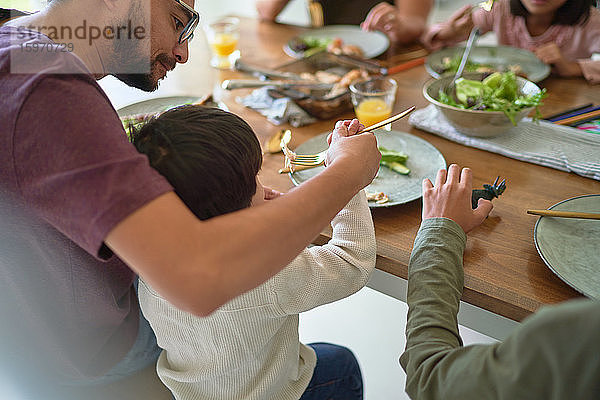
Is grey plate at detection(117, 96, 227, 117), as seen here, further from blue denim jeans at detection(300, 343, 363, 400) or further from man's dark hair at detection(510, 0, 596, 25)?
man's dark hair at detection(510, 0, 596, 25)

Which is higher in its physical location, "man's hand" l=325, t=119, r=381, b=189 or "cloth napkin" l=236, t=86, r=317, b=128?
"man's hand" l=325, t=119, r=381, b=189

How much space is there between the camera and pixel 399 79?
167 cm

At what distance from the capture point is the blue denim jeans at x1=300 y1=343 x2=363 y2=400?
1.04m

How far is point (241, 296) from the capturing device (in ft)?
2.55

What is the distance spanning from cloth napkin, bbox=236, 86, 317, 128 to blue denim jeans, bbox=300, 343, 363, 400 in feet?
2.02

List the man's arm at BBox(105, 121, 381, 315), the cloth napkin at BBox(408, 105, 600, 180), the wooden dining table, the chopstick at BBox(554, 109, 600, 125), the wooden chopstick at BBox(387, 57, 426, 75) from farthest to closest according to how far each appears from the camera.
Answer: the wooden chopstick at BBox(387, 57, 426, 75) → the chopstick at BBox(554, 109, 600, 125) → the cloth napkin at BBox(408, 105, 600, 180) → the wooden dining table → the man's arm at BBox(105, 121, 381, 315)

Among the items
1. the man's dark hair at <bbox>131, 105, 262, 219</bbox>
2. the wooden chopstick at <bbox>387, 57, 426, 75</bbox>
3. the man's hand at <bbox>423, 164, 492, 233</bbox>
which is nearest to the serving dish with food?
the wooden chopstick at <bbox>387, 57, 426, 75</bbox>

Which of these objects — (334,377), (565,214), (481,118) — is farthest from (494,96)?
(334,377)

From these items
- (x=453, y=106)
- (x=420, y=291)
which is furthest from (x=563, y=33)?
(x=420, y=291)

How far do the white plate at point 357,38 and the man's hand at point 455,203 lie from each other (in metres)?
0.99

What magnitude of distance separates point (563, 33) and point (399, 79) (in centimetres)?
69

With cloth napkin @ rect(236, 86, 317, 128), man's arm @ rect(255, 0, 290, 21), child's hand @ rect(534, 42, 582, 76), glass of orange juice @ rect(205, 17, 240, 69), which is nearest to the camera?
cloth napkin @ rect(236, 86, 317, 128)

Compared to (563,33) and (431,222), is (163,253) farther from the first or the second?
(563,33)

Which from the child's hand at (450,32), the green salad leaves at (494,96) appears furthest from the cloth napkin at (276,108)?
the child's hand at (450,32)
